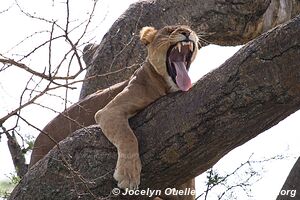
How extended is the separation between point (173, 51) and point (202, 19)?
154 cm

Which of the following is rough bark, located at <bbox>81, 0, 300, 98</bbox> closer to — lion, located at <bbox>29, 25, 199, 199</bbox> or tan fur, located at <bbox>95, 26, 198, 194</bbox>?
lion, located at <bbox>29, 25, 199, 199</bbox>

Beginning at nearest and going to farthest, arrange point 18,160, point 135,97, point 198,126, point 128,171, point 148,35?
point 198,126
point 128,171
point 135,97
point 148,35
point 18,160

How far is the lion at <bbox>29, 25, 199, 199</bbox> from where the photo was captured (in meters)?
3.14

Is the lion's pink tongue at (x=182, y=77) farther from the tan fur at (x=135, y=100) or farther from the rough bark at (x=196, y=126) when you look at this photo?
the rough bark at (x=196, y=126)

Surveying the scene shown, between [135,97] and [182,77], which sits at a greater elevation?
[182,77]

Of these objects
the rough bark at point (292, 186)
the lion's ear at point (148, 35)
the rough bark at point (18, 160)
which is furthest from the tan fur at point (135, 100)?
the rough bark at point (18, 160)

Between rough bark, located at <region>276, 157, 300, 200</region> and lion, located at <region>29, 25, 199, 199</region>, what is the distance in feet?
2.08

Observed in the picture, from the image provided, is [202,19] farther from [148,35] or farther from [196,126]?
[196,126]

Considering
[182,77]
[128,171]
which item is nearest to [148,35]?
[182,77]

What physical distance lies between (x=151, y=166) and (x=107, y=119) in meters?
0.40

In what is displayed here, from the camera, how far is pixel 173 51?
12.8ft

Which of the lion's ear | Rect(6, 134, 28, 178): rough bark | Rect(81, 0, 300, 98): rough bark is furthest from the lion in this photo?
Rect(81, 0, 300, 98): rough bark

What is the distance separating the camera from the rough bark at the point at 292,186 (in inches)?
134

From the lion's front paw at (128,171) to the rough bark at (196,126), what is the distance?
0.04 m
